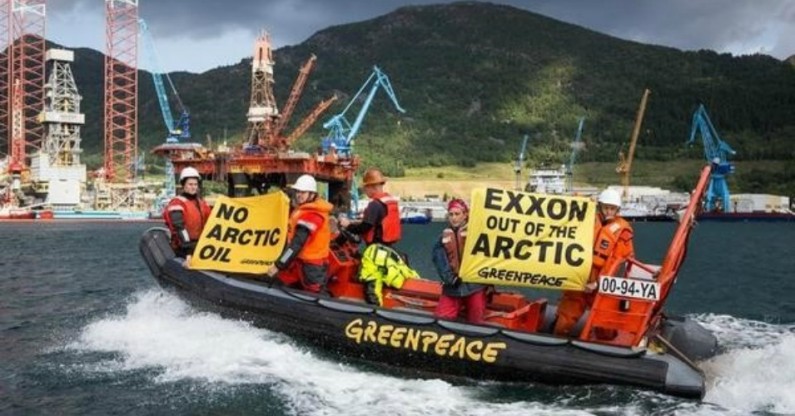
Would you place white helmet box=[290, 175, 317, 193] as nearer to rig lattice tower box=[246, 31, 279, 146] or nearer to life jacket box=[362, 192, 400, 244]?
life jacket box=[362, 192, 400, 244]

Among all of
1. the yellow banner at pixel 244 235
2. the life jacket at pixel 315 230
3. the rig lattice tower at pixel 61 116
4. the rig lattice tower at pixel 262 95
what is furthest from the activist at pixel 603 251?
the rig lattice tower at pixel 61 116

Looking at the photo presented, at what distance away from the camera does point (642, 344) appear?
436 inches

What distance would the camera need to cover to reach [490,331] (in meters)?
11.2

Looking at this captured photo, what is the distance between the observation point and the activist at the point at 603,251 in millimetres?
11039

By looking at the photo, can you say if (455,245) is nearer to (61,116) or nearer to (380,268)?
(380,268)

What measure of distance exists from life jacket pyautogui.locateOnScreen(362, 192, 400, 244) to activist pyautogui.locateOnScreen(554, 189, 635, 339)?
2.98 m

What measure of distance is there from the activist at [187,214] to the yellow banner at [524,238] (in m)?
5.73

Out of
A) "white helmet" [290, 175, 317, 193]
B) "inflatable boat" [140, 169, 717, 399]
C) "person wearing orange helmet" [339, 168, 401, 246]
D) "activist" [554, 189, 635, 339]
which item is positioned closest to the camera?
"inflatable boat" [140, 169, 717, 399]

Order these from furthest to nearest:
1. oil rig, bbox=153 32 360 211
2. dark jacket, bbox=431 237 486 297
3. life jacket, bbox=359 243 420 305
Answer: oil rig, bbox=153 32 360 211
life jacket, bbox=359 243 420 305
dark jacket, bbox=431 237 486 297

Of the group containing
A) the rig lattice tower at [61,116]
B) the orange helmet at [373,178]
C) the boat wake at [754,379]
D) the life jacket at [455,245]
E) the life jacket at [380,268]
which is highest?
the rig lattice tower at [61,116]

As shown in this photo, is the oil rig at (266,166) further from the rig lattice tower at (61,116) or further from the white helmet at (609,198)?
the white helmet at (609,198)

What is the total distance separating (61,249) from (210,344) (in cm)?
3470

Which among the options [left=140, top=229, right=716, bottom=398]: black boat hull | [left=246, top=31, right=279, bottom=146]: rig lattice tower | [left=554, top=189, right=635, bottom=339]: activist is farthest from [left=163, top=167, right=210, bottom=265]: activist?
[left=246, top=31, right=279, bottom=146]: rig lattice tower

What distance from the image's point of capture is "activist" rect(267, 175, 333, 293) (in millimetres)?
12320
